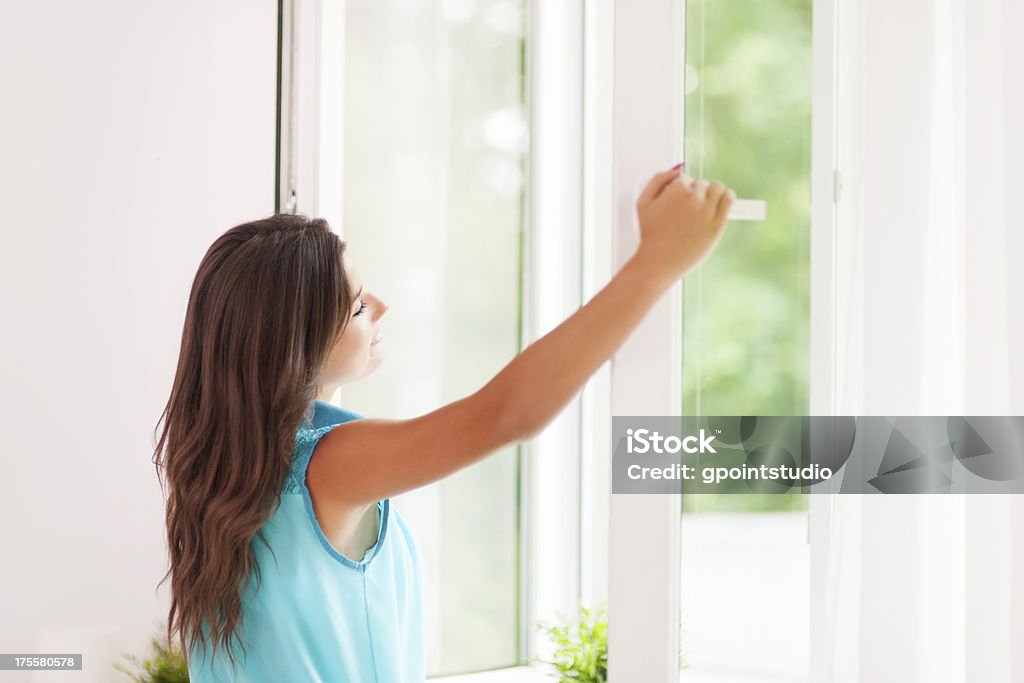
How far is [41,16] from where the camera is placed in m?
1.31

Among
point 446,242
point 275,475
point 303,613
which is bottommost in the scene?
point 303,613

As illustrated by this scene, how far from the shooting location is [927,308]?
27.8 inches

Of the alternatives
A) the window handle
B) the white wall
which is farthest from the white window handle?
the white wall

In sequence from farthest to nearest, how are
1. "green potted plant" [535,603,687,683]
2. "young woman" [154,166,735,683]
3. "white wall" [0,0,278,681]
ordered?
"green potted plant" [535,603,687,683]
"white wall" [0,0,278,681]
"young woman" [154,166,735,683]

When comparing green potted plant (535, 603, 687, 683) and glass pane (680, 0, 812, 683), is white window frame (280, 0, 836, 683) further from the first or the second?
green potted plant (535, 603, 687, 683)

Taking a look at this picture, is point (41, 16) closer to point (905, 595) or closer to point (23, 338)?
point (23, 338)

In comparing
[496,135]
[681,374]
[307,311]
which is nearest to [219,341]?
[307,311]

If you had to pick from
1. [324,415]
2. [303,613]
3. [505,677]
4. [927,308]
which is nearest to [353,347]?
[324,415]

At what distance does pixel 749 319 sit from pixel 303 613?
0.54m

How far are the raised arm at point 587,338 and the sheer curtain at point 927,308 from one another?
0.41ft

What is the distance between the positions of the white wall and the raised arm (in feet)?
2.61

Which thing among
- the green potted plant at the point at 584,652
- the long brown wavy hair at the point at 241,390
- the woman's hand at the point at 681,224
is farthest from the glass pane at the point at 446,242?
the woman's hand at the point at 681,224

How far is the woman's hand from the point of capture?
694mm

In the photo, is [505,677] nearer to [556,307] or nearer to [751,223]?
[556,307]
